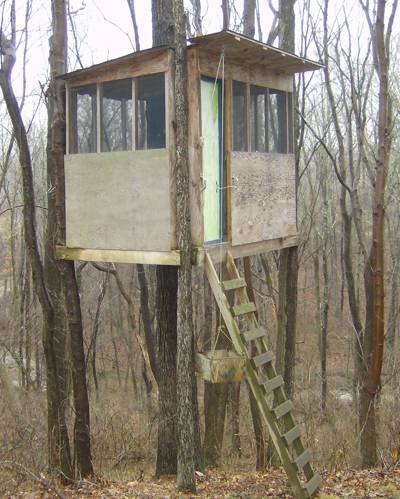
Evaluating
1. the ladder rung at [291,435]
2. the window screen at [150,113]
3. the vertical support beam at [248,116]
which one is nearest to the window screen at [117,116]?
the window screen at [150,113]

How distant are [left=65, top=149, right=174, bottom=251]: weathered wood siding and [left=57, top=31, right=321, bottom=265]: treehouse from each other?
0.01 metres

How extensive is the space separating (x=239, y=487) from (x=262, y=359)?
7.46 ft

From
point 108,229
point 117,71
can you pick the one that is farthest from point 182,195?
point 117,71

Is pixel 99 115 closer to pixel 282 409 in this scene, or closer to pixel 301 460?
pixel 282 409

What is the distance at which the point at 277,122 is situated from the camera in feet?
28.9

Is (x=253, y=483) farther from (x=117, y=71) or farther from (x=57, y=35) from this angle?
(x=57, y=35)

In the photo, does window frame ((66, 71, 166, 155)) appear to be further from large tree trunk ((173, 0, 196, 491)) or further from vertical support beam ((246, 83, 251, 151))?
vertical support beam ((246, 83, 251, 151))

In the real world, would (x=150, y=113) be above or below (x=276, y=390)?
above

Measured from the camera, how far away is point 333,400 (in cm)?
1892

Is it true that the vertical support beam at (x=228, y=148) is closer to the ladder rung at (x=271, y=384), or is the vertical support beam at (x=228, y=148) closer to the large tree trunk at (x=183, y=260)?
the large tree trunk at (x=183, y=260)

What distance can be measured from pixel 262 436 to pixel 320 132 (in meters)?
16.8

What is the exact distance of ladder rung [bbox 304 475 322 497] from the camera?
7159 mm

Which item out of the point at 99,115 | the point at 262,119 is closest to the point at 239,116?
the point at 262,119

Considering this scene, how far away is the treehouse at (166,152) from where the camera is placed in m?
7.11
